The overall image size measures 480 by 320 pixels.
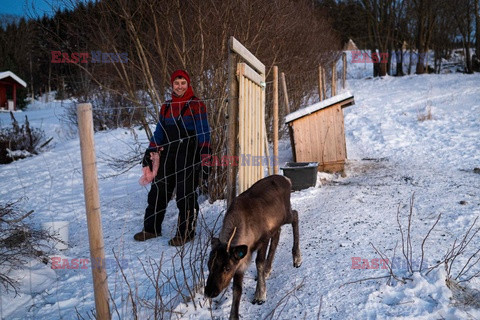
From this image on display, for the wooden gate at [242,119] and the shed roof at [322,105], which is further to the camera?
the shed roof at [322,105]

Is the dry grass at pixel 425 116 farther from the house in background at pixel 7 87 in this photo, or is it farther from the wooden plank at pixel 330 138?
the house in background at pixel 7 87

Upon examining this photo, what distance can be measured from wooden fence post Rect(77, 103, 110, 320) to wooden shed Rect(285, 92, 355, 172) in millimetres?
5366

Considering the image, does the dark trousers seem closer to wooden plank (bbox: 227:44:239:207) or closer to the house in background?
wooden plank (bbox: 227:44:239:207)

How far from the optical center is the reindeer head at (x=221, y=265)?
237cm

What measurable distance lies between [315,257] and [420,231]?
3.95 feet

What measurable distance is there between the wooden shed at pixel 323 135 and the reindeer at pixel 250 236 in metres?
3.35

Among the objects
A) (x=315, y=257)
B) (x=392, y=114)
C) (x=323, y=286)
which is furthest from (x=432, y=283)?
(x=392, y=114)

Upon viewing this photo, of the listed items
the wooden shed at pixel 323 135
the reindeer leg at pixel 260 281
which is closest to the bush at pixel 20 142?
the wooden shed at pixel 323 135

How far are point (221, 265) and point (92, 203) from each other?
89 centimetres

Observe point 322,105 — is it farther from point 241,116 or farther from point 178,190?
point 178,190

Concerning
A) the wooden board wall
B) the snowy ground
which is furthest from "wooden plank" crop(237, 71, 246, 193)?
the wooden board wall

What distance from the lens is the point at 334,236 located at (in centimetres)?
406

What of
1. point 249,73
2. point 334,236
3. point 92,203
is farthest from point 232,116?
point 92,203

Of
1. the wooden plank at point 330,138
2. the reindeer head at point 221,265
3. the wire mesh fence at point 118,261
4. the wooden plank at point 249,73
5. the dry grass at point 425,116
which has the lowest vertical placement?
the wire mesh fence at point 118,261
